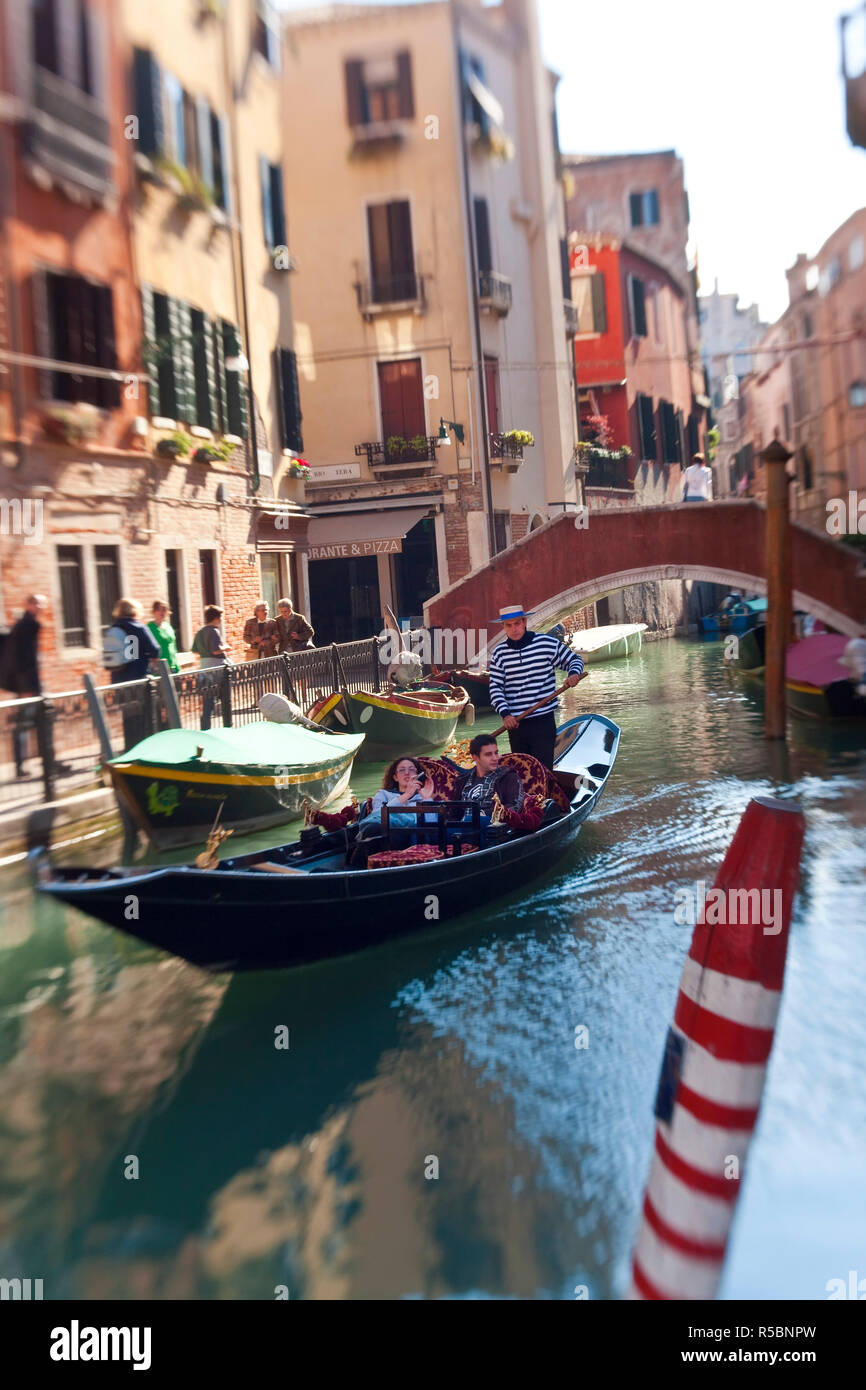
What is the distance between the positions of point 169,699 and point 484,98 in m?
9.94

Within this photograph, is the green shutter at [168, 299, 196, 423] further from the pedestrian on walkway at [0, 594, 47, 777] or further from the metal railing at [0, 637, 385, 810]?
the pedestrian on walkway at [0, 594, 47, 777]

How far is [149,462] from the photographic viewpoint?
965 cm

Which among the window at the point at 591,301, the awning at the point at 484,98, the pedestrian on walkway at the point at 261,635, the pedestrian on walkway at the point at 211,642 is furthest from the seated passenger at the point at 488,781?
the window at the point at 591,301

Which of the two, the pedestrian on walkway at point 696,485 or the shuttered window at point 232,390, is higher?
the shuttered window at point 232,390

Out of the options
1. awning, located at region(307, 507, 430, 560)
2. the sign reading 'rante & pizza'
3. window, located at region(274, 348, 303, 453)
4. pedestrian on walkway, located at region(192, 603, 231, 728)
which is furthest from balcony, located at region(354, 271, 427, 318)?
pedestrian on walkway, located at region(192, 603, 231, 728)

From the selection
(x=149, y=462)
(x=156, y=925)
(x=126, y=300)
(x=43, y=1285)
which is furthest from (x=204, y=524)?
(x=43, y=1285)

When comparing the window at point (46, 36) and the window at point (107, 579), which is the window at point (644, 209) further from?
the window at point (46, 36)

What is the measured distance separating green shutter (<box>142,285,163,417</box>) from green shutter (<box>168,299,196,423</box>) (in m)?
0.27

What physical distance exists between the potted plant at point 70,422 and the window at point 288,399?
15.1 feet

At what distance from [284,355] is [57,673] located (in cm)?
577

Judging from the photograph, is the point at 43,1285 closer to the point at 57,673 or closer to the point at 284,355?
the point at 57,673

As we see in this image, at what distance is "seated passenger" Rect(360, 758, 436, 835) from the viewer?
507 cm

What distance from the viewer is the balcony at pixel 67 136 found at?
6646 mm
